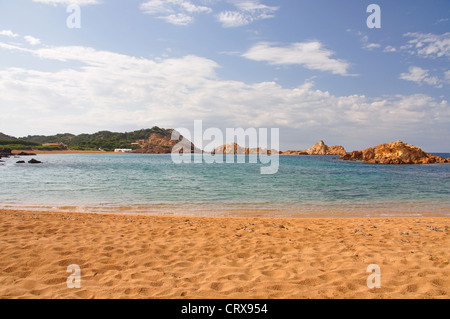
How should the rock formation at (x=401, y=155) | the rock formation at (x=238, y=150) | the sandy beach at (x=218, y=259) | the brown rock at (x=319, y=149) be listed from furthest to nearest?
the brown rock at (x=319, y=149), the rock formation at (x=238, y=150), the rock formation at (x=401, y=155), the sandy beach at (x=218, y=259)

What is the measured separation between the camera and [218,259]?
5.92 m

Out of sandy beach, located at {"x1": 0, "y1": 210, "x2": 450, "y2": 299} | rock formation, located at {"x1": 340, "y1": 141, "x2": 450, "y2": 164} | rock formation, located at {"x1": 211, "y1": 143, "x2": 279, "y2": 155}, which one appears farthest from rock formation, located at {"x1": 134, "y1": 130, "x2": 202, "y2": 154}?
sandy beach, located at {"x1": 0, "y1": 210, "x2": 450, "y2": 299}

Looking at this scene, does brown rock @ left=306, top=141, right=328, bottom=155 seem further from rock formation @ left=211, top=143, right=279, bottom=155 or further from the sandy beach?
the sandy beach

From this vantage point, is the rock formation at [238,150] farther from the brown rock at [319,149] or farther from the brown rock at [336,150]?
the brown rock at [336,150]

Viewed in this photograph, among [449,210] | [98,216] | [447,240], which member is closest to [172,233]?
[98,216]

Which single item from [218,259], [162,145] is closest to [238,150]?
[162,145]

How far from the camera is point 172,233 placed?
26.9ft

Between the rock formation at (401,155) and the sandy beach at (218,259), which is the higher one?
the rock formation at (401,155)

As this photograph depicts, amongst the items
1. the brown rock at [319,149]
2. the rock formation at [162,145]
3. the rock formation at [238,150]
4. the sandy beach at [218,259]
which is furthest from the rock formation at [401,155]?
the rock formation at [162,145]

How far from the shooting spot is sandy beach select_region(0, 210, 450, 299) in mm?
4367

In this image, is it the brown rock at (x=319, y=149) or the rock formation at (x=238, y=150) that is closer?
the rock formation at (x=238, y=150)

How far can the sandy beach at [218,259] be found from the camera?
4.37 m

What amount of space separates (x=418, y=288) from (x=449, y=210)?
1307 cm
